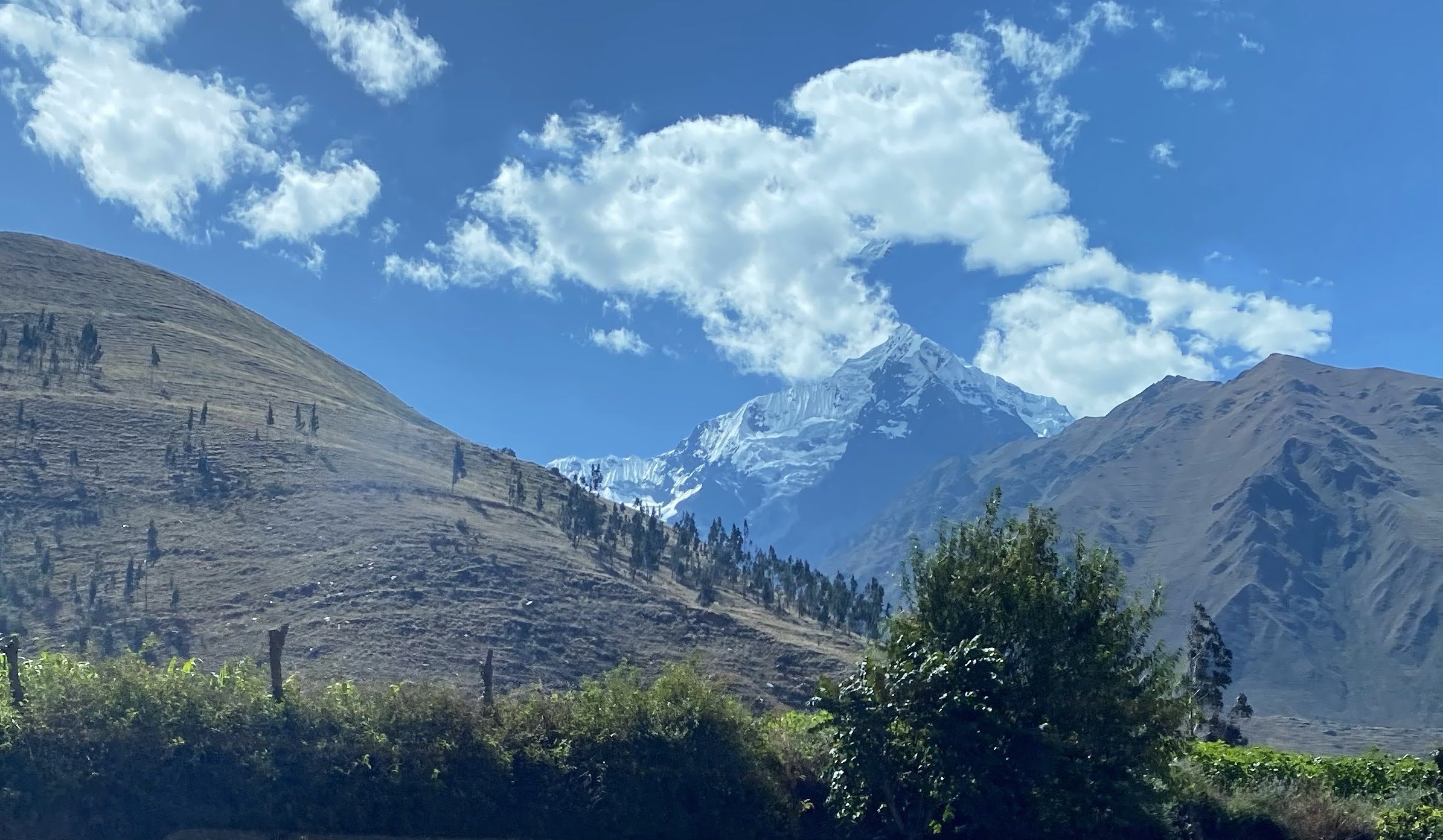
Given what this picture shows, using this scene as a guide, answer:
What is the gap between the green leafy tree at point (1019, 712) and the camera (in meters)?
18.8

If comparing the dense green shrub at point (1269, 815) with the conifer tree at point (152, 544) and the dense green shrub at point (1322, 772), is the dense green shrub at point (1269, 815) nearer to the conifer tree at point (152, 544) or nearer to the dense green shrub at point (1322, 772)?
the dense green shrub at point (1322, 772)

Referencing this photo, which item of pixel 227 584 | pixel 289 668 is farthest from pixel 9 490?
pixel 289 668

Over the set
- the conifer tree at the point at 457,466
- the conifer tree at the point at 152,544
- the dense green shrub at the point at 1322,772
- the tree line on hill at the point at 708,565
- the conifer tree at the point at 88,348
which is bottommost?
the dense green shrub at the point at 1322,772

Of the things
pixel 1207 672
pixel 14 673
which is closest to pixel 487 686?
pixel 14 673

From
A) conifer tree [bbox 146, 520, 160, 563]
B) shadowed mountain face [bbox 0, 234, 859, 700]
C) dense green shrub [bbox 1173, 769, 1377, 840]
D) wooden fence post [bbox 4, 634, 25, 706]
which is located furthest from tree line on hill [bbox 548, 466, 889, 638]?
wooden fence post [bbox 4, 634, 25, 706]

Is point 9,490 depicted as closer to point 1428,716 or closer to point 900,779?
point 900,779

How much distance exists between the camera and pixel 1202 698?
41.7m

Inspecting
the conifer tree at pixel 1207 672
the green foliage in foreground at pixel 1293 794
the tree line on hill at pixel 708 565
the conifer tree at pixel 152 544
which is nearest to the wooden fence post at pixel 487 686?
the green foliage in foreground at pixel 1293 794

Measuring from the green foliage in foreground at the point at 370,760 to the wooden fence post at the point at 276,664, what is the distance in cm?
20

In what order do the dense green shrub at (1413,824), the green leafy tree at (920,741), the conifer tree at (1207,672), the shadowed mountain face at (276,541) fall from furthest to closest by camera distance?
the shadowed mountain face at (276,541)
the conifer tree at (1207,672)
the green leafy tree at (920,741)
the dense green shrub at (1413,824)

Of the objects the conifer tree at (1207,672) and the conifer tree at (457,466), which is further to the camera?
the conifer tree at (457,466)

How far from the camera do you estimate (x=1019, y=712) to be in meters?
19.3

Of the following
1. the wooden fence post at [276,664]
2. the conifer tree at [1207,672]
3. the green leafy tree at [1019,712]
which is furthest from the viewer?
the conifer tree at [1207,672]

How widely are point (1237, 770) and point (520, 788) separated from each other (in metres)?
13.7
